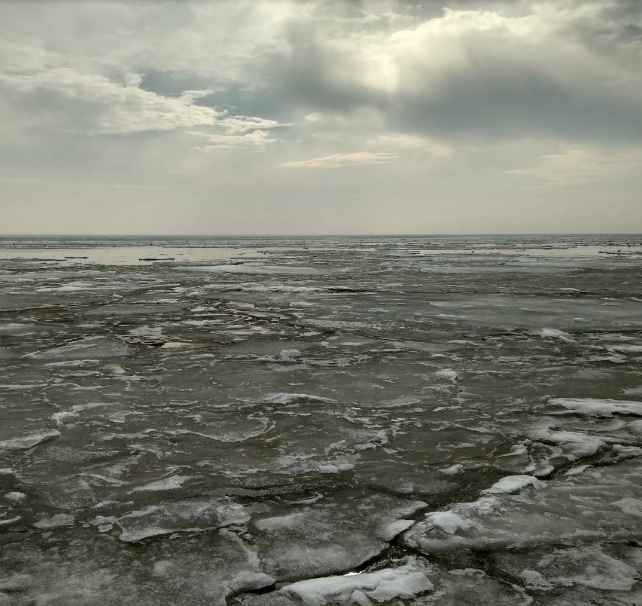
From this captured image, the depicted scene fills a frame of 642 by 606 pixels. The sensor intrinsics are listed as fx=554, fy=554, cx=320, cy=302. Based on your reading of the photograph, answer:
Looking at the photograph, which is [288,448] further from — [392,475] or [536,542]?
[536,542]

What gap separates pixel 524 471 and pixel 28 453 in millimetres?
3343

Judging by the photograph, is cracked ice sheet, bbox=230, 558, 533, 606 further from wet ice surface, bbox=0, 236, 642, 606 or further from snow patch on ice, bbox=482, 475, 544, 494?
snow patch on ice, bbox=482, 475, 544, 494

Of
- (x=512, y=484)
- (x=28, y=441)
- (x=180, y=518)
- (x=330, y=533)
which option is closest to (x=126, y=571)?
(x=180, y=518)

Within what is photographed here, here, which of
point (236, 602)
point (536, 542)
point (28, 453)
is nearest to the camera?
point (236, 602)

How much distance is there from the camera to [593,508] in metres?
3.03

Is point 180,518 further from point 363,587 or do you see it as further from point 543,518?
point 543,518

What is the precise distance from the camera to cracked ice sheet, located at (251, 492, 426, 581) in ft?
8.29

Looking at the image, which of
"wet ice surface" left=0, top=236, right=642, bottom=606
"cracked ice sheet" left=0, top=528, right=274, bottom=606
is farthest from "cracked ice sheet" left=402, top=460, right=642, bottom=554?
"cracked ice sheet" left=0, top=528, right=274, bottom=606

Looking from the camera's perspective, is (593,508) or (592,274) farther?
(592,274)

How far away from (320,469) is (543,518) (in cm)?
137

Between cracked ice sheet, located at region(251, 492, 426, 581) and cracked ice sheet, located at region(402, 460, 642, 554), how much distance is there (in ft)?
0.55

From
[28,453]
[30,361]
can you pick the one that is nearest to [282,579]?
[28,453]

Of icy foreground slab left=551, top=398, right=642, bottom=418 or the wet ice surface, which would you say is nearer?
the wet ice surface

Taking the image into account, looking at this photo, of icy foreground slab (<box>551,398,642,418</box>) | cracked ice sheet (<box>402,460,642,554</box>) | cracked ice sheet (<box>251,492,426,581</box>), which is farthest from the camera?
icy foreground slab (<box>551,398,642,418</box>)
